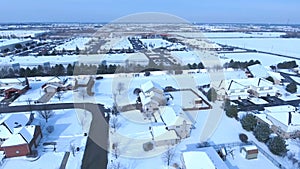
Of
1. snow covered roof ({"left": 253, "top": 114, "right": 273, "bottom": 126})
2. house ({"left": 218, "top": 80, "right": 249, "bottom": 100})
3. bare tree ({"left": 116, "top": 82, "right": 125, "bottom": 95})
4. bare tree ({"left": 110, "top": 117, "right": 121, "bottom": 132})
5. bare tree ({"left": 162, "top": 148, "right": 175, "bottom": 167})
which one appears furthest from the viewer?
bare tree ({"left": 116, "top": 82, "right": 125, "bottom": 95})

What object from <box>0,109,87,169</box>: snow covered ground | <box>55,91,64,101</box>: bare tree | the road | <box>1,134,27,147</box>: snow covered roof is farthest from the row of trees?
<box>55,91,64,101</box>: bare tree

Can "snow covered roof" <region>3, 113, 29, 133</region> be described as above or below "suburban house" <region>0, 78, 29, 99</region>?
below

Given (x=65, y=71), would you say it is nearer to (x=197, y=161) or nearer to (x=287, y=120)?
(x=197, y=161)

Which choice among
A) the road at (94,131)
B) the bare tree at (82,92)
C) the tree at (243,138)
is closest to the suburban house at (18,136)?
the road at (94,131)

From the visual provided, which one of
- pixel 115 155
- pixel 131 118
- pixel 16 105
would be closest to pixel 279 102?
pixel 131 118

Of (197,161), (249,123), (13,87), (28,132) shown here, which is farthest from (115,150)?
(13,87)

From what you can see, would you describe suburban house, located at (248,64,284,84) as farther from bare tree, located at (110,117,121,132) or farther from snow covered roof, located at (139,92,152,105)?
bare tree, located at (110,117,121,132)
